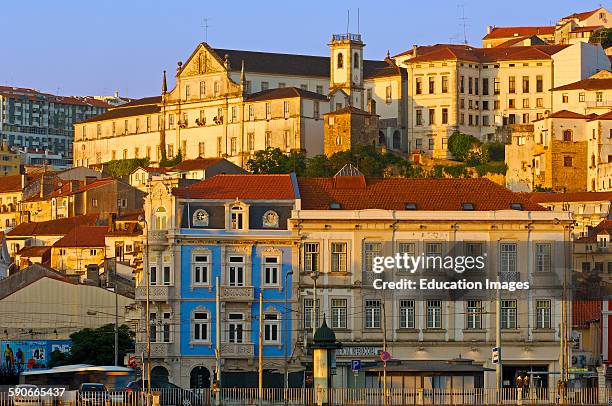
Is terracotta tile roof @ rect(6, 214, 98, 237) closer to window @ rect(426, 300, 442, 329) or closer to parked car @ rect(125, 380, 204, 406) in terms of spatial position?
window @ rect(426, 300, 442, 329)

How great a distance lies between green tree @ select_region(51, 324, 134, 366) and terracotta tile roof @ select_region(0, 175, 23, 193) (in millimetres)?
93277

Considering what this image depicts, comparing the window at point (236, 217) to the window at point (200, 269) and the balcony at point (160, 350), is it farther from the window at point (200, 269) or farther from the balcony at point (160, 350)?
the balcony at point (160, 350)

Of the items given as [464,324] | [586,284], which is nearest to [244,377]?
[464,324]

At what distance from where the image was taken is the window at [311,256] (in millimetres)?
84188

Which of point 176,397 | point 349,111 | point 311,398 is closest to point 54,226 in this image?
point 349,111

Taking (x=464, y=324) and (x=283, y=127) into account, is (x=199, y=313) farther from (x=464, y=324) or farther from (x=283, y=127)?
(x=283, y=127)

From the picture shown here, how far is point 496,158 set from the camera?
18050 cm

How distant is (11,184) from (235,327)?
112920 millimetres

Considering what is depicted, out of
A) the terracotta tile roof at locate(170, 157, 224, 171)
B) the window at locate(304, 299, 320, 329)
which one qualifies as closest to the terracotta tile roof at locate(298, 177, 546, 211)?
the window at locate(304, 299, 320, 329)

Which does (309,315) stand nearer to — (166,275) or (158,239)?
(166,275)

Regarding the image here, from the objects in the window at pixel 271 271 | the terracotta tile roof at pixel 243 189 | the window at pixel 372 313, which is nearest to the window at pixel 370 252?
the window at pixel 372 313

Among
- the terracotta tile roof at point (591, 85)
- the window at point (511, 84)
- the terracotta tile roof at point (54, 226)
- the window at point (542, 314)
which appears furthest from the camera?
the window at point (511, 84)

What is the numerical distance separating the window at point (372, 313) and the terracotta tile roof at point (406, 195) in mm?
4505

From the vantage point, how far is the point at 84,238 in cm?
14688
